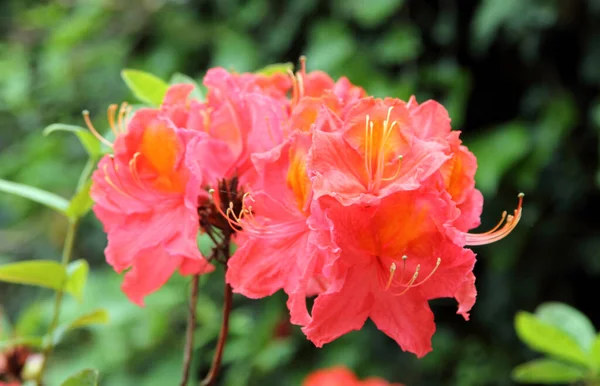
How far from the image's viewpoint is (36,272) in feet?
1.86

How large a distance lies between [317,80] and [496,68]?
32.7 inches

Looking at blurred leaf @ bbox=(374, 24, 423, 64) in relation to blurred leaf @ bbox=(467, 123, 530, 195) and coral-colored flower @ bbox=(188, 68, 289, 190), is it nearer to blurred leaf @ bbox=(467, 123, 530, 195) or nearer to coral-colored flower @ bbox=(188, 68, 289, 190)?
blurred leaf @ bbox=(467, 123, 530, 195)

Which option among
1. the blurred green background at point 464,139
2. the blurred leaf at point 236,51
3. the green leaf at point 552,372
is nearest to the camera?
the green leaf at point 552,372

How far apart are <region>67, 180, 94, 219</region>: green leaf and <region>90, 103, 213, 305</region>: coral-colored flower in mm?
62

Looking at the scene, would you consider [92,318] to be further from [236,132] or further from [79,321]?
[236,132]

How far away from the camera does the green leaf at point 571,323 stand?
2.15 ft

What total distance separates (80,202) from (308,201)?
238mm

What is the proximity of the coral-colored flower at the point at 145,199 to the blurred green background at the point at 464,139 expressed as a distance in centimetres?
62

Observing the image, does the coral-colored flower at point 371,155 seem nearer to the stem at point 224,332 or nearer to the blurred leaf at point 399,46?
the stem at point 224,332

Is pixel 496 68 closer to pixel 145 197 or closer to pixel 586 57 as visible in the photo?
pixel 586 57

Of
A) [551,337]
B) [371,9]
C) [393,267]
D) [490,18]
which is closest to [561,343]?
[551,337]

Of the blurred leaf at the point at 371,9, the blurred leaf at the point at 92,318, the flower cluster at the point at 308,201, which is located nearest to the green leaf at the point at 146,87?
the flower cluster at the point at 308,201

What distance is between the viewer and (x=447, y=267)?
0.42 metres

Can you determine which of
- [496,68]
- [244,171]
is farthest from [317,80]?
[496,68]
